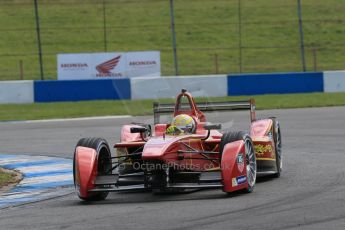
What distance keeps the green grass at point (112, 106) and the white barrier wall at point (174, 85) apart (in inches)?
12.7

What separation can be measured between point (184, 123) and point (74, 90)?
1593 cm

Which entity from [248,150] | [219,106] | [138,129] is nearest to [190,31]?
[219,106]

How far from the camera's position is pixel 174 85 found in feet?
89.7

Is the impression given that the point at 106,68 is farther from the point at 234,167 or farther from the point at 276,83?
the point at 234,167

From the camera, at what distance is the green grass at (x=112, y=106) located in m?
24.4

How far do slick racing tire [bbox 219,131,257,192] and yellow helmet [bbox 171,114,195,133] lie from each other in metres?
0.83

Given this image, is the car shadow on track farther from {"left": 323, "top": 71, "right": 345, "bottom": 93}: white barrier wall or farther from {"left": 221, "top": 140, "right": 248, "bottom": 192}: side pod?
{"left": 323, "top": 71, "right": 345, "bottom": 93}: white barrier wall

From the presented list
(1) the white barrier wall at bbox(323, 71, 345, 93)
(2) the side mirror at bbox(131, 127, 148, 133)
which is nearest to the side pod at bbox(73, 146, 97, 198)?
(2) the side mirror at bbox(131, 127, 148, 133)

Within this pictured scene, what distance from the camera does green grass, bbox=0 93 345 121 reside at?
80.0ft

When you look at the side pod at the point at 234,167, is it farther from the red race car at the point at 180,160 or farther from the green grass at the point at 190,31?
the green grass at the point at 190,31

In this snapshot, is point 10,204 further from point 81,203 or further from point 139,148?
point 139,148

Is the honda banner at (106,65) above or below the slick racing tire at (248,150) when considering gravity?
above

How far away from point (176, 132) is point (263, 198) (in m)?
1.78

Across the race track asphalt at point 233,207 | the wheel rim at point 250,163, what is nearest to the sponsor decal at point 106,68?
the race track asphalt at point 233,207
